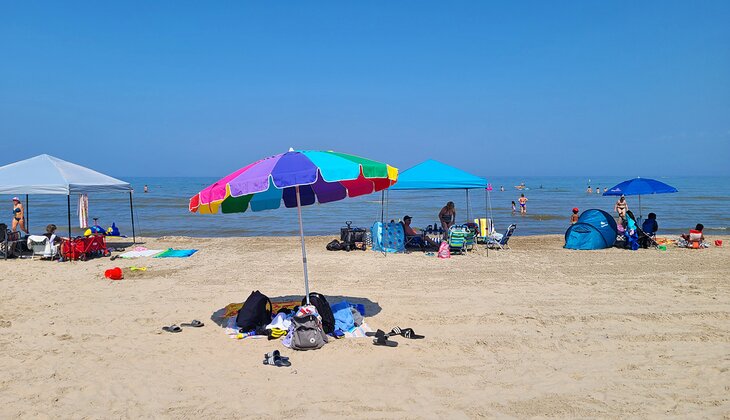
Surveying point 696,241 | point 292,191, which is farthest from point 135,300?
point 696,241

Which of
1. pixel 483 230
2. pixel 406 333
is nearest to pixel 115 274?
pixel 406 333

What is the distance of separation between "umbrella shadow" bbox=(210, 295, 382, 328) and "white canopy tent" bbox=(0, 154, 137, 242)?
6.36 metres

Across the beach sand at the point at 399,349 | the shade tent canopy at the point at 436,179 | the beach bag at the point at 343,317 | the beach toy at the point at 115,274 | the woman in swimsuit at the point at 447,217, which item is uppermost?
the shade tent canopy at the point at 436,179

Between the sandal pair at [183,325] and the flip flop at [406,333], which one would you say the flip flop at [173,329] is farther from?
the flip flop at [406,333]

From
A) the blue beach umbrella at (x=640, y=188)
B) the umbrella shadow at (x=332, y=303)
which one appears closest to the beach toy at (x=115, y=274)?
the umbrella shadow at (x=332, y=303)

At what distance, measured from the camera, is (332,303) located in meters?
8.13

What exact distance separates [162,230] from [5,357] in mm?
16878

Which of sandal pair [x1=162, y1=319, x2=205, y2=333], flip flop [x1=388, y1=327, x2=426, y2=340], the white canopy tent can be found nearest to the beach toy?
the white canopy tent

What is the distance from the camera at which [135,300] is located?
8359mm

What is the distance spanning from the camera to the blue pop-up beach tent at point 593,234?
45.2 ft

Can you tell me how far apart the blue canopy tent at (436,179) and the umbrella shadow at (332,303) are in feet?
16.4

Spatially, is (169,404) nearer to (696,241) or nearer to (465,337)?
(465,337)

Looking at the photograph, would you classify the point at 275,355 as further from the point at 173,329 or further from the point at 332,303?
the point at 332,303

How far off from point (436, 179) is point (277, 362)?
8229 mm
